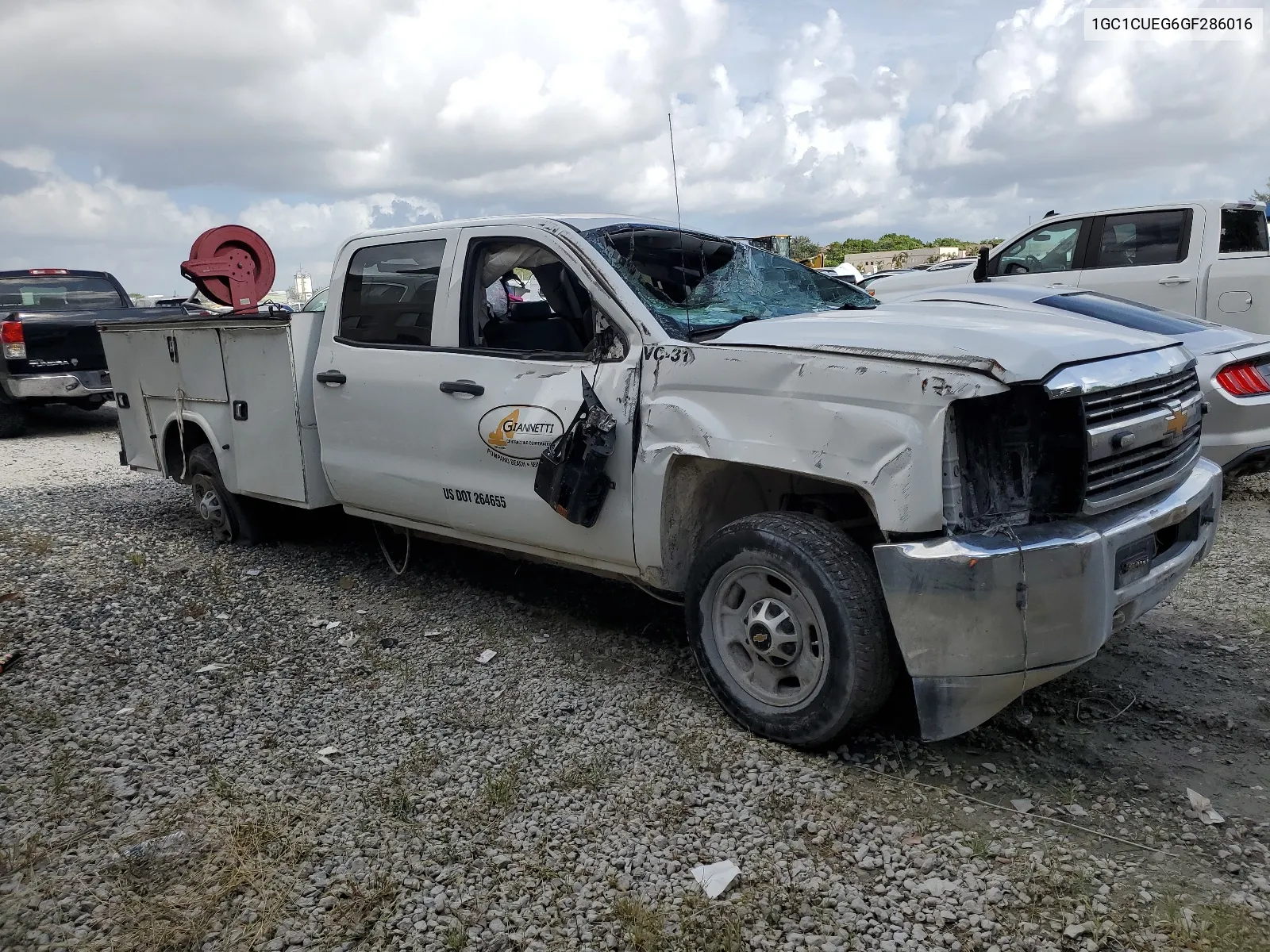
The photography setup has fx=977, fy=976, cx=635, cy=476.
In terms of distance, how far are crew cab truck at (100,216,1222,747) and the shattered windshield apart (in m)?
0.02

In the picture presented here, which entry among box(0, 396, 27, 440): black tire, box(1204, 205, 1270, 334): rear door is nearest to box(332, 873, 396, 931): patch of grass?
box(1204, 205, 1270, 334): rear door

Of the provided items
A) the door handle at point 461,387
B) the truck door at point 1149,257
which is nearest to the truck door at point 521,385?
the door handle at point 461,387

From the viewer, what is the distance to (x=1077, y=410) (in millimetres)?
2854

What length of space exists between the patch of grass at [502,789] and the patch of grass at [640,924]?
61 cm

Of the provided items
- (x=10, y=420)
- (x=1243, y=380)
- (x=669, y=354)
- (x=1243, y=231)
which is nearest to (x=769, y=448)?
(x=669, y=354)

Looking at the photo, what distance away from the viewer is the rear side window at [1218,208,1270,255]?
26.7ft

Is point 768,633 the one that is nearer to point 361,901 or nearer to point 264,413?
point 361,901

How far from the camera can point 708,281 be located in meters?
4.12

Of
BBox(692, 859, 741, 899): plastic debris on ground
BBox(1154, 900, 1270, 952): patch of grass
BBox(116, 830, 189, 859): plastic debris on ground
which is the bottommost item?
BBox(692, 859, 741, 899): plastic debris on ground

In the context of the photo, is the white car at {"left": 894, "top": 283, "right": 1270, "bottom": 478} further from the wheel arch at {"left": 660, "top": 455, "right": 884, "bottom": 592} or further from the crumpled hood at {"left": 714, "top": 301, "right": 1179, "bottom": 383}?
the wheel arch at {"left": 660, "top": 455, "right": 884, "bottom": 592}

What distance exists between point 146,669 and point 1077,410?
3.87m

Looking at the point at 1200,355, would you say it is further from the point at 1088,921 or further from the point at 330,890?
the point at 330,890

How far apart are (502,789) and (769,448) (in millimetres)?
1396

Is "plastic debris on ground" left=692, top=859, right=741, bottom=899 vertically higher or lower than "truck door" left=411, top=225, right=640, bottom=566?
lower
